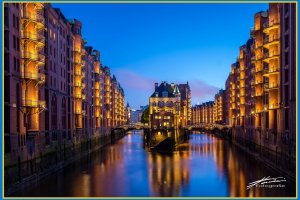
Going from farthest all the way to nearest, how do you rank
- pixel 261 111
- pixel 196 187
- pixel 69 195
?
pixel 261 111 < pixel 196 187 < pixel 69 195

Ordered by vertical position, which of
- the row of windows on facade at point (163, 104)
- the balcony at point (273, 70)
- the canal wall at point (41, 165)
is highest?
the balcony at point (273, 70)

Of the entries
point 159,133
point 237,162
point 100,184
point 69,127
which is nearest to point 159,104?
point 159,133

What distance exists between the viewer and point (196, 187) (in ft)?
176

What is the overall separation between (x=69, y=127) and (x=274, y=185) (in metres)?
58.4

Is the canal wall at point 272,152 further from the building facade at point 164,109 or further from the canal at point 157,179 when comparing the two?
the building facade at point 164,109

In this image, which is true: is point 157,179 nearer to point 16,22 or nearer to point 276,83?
point 16,22

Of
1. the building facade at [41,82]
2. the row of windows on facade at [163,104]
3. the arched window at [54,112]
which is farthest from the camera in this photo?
the row of windows on facade at [163,104]

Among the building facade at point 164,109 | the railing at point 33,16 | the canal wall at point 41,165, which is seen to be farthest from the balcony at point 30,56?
the building facade at point 164,109

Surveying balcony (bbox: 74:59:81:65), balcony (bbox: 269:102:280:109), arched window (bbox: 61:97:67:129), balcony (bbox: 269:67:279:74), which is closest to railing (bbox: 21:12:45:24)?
arched window (bbox: 61:97:67:129)

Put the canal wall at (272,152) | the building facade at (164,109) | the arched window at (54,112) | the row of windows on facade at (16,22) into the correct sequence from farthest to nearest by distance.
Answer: the building facade at (164,109) < the arched window at (54,112) < the row of windows on facade at (16,22) < the canal wall at (272,152)

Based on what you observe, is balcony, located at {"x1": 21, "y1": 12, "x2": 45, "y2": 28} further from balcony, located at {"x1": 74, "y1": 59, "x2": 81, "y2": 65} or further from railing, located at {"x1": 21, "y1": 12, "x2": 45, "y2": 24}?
balcony, located at {"x1": 74, "y1": 59, "x2": 81, "y2": 65}

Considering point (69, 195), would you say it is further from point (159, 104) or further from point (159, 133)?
point (159, 104)

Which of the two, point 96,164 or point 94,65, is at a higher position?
point 94,65

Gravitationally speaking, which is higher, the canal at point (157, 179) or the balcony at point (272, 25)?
the balcony at point (272, 25)
